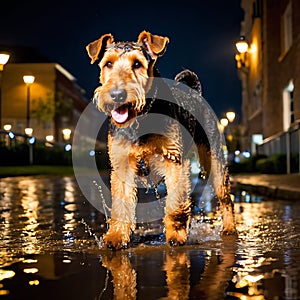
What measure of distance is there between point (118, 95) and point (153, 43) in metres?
0.77

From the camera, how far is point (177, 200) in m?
5.04

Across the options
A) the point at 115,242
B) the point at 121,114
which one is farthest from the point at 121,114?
the point at 115,242

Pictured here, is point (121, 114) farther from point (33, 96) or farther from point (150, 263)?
point (33, 96)

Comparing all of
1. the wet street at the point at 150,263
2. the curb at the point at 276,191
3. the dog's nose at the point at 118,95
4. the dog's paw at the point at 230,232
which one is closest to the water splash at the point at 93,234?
the wet street at the point at 150,263

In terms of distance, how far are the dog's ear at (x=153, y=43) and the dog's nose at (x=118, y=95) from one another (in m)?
0.66

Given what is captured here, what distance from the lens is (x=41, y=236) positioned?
6035 mm

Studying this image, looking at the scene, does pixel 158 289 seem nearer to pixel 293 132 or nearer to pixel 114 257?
pixel 114 257

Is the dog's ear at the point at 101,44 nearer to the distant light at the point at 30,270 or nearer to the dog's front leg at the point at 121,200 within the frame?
the dog's front leg at the point at 121,200

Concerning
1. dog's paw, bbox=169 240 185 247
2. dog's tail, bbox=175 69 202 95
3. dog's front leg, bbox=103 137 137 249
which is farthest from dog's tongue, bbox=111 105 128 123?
dog's tail, bbox=175 69 202 95

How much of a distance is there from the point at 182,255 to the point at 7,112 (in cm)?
7037

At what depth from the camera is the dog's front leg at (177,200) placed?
16.4 feet

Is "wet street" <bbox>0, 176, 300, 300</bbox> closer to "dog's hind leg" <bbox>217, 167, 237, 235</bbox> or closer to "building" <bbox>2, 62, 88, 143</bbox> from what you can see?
"dog's hind leg" <bbox>217, 167, 237, 235</bbox>

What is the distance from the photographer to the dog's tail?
246 inches

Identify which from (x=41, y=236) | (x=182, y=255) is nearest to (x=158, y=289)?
(x=182, y=255)
